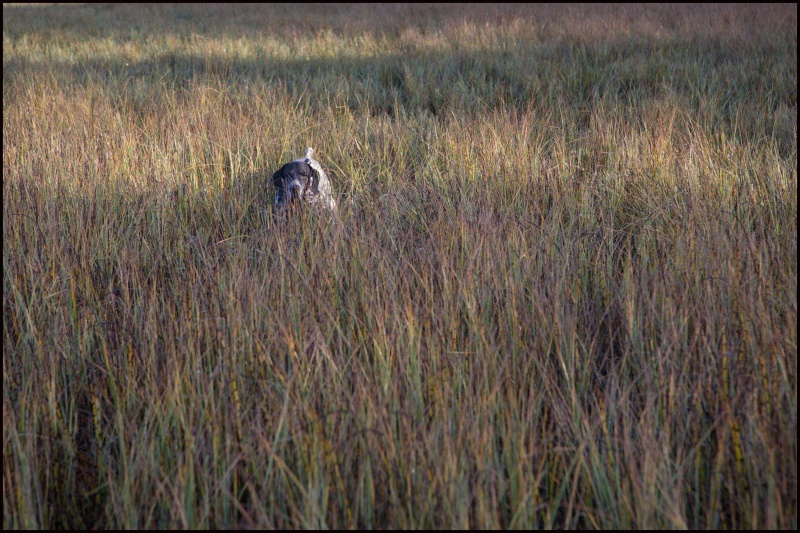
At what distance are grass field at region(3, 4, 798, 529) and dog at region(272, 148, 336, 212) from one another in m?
0.13

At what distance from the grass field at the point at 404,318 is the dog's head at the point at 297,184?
16cm

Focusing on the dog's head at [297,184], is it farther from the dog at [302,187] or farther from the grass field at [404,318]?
the grass field at [404,318]

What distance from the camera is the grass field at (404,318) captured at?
138cm

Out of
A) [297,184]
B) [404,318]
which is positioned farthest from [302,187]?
[404,318]

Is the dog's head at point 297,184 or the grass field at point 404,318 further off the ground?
the dog's head at point 297,184

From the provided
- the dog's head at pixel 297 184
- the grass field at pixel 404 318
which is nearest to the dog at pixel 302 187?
the dog's head at pixel 297 184

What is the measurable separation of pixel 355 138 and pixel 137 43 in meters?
6.14

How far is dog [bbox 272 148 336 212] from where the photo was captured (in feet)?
9.55

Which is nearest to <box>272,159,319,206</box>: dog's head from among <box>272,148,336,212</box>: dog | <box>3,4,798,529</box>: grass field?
<box>272,148,336,212</box>: dog

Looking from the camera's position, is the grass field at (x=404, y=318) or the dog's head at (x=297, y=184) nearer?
the grass field at (x=404, y=318)

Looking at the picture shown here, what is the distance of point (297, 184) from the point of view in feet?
9.65

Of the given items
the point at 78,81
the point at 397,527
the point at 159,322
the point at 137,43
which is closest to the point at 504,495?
the point at 397,527

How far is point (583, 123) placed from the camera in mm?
4371

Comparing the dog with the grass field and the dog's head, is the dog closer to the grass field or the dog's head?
the dog's head
